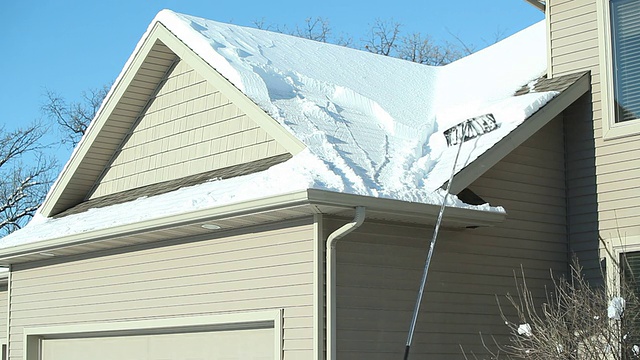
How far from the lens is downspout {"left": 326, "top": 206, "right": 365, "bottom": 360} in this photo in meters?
9.32

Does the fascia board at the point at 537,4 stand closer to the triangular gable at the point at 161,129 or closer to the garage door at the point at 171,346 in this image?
the triangular gable at the point at 161,129

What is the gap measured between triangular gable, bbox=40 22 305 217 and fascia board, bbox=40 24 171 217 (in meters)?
0.01

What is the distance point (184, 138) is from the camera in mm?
12945

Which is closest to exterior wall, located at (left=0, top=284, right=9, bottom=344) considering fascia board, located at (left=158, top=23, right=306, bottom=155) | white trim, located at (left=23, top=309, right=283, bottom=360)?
white trim, located at (left=23, top=309, right=283, bottom=360)

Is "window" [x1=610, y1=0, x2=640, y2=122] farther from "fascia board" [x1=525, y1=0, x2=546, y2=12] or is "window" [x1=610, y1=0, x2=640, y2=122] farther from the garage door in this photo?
the garage door

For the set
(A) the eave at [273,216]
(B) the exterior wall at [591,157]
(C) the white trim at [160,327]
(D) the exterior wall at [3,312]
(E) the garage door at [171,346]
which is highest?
(B) the exterior wall at [591,157]

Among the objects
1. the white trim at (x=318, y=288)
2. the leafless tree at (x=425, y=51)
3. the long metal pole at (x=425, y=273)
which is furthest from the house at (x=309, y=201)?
the leafless tree at (x=425, y=51)

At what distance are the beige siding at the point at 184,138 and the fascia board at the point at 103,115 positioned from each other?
448 millimetres

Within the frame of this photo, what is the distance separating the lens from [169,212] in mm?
10625

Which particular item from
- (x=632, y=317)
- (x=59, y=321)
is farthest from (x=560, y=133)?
→ (x=59, y=321)

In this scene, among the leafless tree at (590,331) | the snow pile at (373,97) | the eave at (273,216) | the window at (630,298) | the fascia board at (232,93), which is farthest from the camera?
the fascia board at (232,93)

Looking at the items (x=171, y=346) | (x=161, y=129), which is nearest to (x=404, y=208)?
(x=171, y=346)

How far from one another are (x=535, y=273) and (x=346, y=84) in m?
3.54

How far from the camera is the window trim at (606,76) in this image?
11281 millimetres
